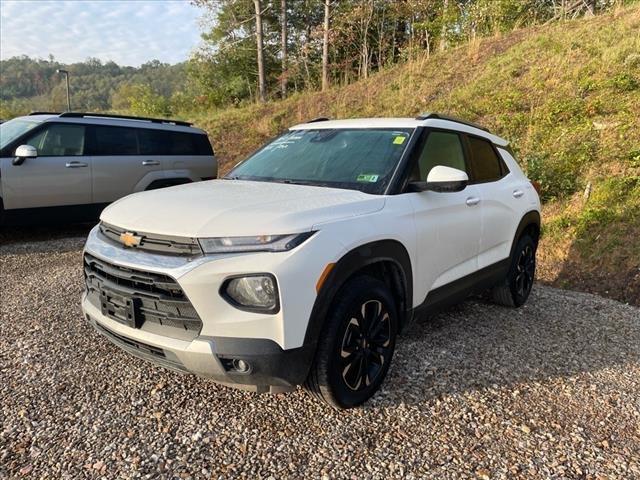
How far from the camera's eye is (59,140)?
22.2ft

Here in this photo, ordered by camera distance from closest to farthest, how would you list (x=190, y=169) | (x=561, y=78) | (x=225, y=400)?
(x=225, y=400) → (x=190, y=169) → (x=561, y=78)

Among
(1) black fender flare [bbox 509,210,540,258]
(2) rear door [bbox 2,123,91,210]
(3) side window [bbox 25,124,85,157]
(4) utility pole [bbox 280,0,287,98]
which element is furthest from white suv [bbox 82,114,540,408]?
(4) utility pole [bbox 280,0,287,98]

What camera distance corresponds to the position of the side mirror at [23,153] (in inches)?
244

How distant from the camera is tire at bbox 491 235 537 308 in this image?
448 centimetres

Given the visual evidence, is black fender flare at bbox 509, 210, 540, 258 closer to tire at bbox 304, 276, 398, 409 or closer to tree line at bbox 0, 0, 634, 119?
tire at bbox 304, 276, 398, 409

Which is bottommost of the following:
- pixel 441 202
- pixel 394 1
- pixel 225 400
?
pixel 225 400

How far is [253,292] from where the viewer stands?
225 centimetres

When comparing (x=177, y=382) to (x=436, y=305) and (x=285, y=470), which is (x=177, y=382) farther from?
(x=436, y=305)

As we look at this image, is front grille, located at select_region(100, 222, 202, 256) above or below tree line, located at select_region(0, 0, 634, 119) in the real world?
below

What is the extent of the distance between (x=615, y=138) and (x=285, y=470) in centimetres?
862

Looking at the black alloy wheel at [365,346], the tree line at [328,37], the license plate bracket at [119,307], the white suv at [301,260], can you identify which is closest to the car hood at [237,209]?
the white suv at [301,260]

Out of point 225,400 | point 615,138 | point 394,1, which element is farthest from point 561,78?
point 225,400

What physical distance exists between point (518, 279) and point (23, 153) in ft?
20.4

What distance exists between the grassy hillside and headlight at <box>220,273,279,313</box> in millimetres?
4792
